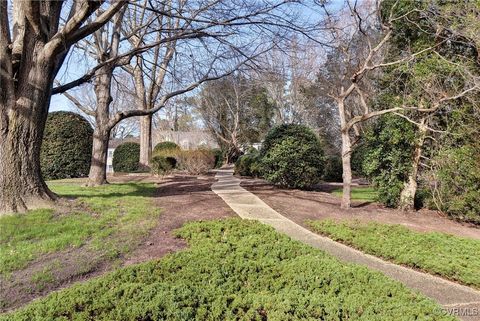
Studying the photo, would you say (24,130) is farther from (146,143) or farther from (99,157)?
(146,143)

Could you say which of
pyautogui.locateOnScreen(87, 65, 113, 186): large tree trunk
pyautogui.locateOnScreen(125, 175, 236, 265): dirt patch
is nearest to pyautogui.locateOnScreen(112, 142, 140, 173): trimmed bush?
pyautogui.locateOnScreen(87, 65, 113, 186): large tree trunk

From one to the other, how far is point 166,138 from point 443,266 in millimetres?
37775

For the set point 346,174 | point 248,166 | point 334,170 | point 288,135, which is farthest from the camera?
point 334,170

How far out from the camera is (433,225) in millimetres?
7109

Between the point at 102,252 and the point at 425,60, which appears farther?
the point at 425,60

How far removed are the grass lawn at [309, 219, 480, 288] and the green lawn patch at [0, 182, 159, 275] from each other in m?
3.03

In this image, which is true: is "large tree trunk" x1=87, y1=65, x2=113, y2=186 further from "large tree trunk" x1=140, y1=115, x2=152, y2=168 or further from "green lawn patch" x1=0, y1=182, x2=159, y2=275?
"large tree trunk" x1=140, y1=115, x2=152, y2=168

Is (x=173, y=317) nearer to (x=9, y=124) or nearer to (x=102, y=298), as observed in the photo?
(x=102, y=298)

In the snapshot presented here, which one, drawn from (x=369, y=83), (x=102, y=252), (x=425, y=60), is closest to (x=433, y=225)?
(x=425, y=60)

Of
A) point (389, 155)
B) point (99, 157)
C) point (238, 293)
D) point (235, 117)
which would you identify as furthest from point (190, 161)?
point (238, 293)

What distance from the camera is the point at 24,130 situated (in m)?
5.63

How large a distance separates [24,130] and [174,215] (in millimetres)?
2783

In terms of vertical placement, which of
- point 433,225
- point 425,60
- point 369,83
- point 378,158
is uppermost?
point 369,83

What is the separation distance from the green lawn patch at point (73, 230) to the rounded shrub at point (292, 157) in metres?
4.71
